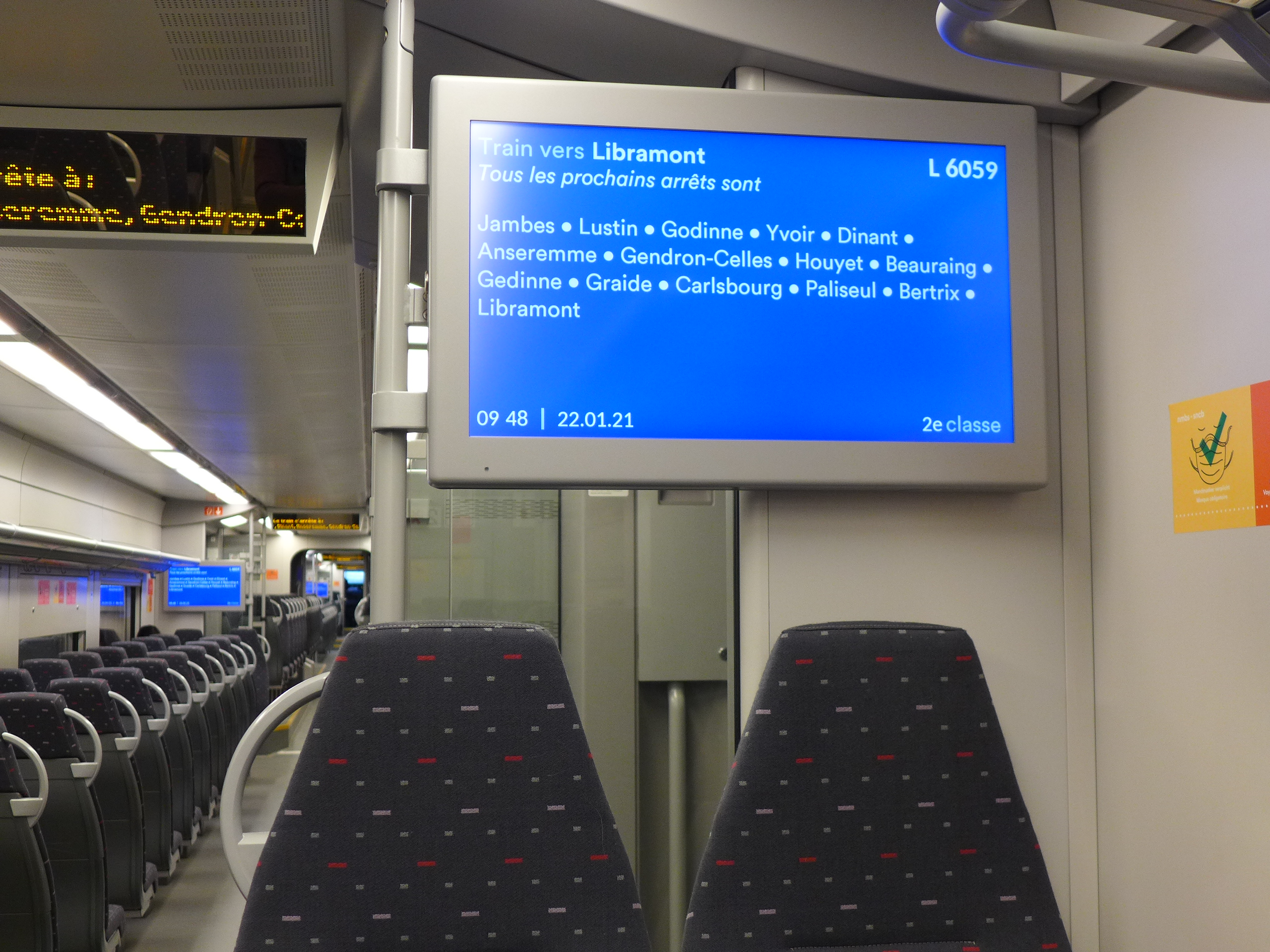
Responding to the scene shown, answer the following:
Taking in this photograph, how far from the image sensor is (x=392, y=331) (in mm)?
1771

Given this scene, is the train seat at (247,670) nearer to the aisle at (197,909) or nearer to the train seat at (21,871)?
the aisle at (197,909)

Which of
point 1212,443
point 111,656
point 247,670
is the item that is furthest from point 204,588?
point 1212,443

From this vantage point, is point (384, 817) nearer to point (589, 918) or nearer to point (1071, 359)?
point (589, 918)

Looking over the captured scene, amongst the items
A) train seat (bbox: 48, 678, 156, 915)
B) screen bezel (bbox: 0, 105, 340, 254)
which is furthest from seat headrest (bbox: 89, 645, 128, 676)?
screen bezel (bbox: 0, 105, 340, 254)

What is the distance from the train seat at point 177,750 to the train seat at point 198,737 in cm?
37

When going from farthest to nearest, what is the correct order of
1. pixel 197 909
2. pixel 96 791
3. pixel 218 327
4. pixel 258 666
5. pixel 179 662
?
pixel 258 666 < pixel 179 662 < pixel 218 327 < pixel 197 909 < pixel 96 791

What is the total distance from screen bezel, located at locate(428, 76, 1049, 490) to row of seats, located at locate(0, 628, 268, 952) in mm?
3177

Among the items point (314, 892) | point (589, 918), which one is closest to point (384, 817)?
point (314, 892)

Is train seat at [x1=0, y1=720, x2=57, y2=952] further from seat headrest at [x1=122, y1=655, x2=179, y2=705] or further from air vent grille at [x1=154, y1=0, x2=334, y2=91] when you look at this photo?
seat headrest at [x1=122, y1=655, x2=179, y2=705]

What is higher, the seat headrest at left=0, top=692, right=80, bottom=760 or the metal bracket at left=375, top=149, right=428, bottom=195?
the metal bracket at left=375, top=149, right=428, bottom=195

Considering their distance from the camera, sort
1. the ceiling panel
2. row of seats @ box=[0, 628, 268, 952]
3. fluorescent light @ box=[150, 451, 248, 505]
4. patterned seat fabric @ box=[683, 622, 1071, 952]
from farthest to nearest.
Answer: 1. fluorescent light @ box=[150, 451, 248, 505]
2. the ceiling panel
3. row of seats @ box=[0, 628, 268, 952]
4. patterned seat fabric @ box=[683, 622, 1071, 952]

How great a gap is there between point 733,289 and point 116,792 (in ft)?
17.5

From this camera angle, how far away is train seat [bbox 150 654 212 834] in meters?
8.12

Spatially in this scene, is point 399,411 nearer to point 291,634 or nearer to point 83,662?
point 83,662
